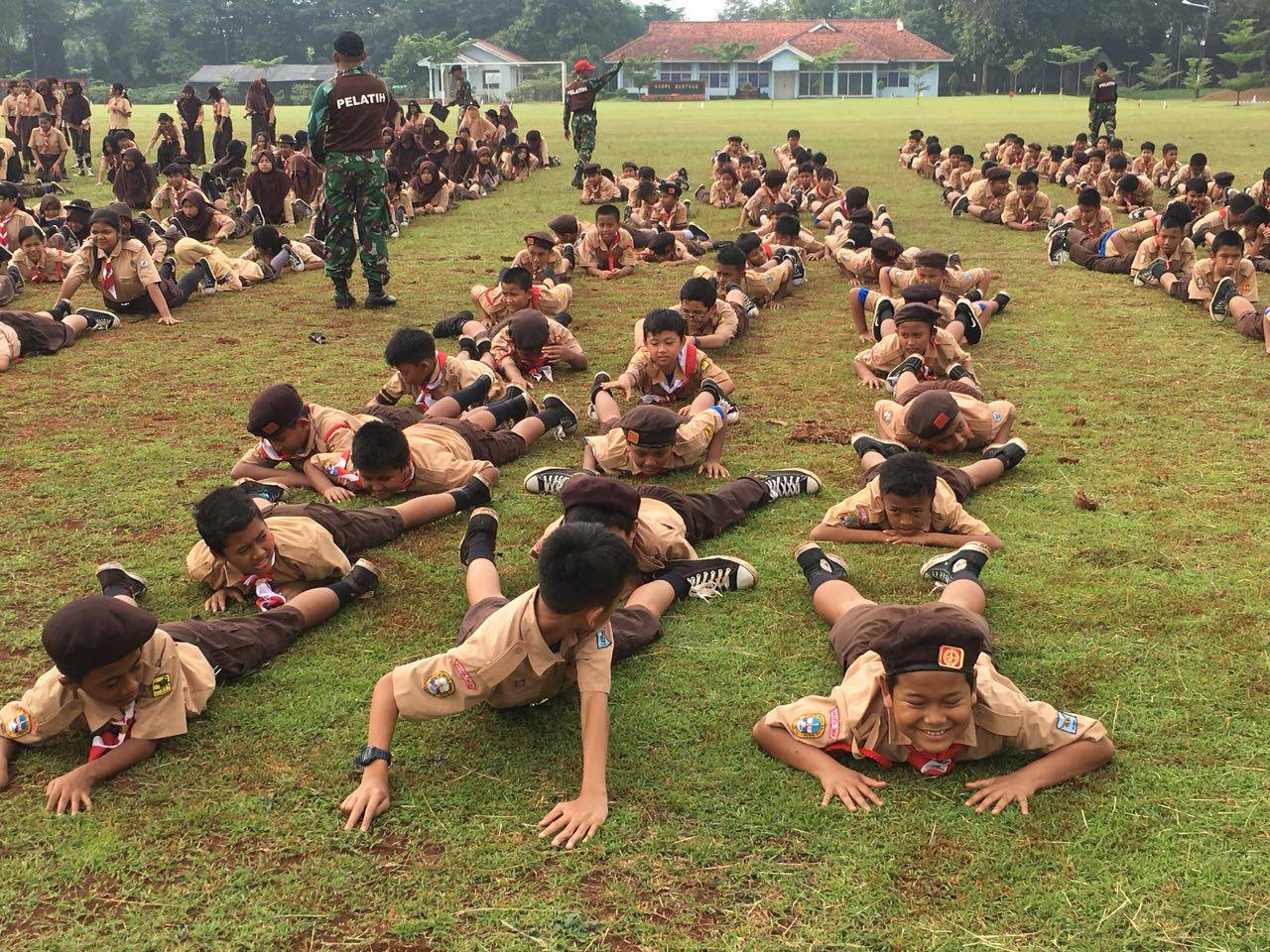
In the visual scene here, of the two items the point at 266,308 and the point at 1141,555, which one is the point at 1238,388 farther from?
the point at 266,308

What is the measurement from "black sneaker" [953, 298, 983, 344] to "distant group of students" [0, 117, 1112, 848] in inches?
0.8

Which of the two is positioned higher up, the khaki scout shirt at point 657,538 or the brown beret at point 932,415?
the brown beret at point 932,415

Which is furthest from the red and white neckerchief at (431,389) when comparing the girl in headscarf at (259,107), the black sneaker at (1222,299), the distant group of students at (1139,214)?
the girl in headscarf at (259,107)

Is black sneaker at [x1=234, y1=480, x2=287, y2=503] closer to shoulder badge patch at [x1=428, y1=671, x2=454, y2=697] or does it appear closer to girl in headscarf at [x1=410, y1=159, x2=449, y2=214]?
shoulder badge patch at [x1=428, y1=671, x2=454, y2=697]

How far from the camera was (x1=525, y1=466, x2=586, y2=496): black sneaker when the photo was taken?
19.8ft

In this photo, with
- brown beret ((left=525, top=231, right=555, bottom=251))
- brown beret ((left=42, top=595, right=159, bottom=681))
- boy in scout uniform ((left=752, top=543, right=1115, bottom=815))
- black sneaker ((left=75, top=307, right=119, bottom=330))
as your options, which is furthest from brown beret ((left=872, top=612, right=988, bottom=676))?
black sneaker ((left=75, top=307, right=119, bottom=330))

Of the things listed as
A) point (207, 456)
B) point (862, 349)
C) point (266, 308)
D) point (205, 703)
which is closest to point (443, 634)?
point (205, 703)

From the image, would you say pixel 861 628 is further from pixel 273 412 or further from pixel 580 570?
pixel 273 412

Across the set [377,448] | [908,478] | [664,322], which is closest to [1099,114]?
[664,322]

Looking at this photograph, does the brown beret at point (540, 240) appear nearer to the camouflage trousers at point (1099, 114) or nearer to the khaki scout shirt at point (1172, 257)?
the khaki scout shirt at point (1172, 257)

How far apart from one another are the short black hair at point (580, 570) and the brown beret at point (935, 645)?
86cm

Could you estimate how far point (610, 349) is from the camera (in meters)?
9.32

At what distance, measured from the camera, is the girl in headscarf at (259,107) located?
2548cm

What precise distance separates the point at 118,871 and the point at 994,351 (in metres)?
Result: 7.59
